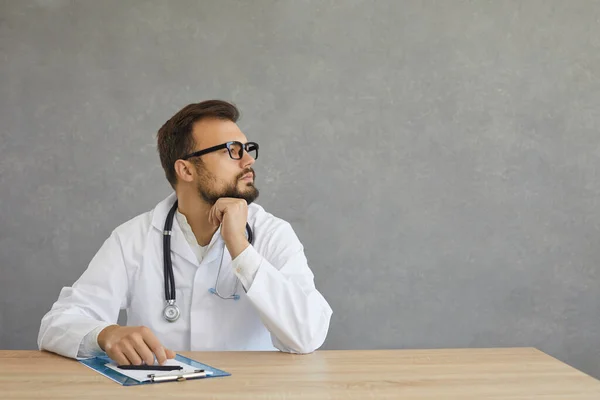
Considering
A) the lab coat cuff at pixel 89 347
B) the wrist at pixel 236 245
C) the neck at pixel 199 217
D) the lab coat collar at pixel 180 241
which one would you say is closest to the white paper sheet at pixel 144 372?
the lab coat cuff at pixel 89 347

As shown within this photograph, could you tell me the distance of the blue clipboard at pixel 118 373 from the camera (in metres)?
1.51

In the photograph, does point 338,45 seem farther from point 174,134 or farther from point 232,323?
point 232,323

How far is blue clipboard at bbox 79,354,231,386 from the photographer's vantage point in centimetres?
151

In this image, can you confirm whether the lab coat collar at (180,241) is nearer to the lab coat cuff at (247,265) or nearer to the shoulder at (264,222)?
the shoulder at (264,222)

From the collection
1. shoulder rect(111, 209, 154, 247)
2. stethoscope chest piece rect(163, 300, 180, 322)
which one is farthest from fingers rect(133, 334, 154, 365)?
shoulder rect(111, 209, 154, 247)

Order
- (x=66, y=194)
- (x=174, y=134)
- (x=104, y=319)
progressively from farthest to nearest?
(x=66, y=194), (x=174, y=134), (x=104, y=319)

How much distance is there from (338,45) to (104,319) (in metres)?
1.70

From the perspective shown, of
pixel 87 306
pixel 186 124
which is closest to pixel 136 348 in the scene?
pixel 87 306

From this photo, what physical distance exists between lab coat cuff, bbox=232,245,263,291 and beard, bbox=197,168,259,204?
1.08 ft

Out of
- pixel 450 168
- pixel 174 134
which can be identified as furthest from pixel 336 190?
pixel 174 134

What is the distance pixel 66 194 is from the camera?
320 centimetres

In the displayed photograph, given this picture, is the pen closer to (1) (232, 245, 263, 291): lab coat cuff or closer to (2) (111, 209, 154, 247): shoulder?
(1) (232, 245, 263, 291): lab coat cuff

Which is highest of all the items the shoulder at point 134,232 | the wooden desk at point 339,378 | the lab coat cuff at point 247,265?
the shoulder at point 134,232

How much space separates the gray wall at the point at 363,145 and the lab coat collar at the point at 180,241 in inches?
36.5
